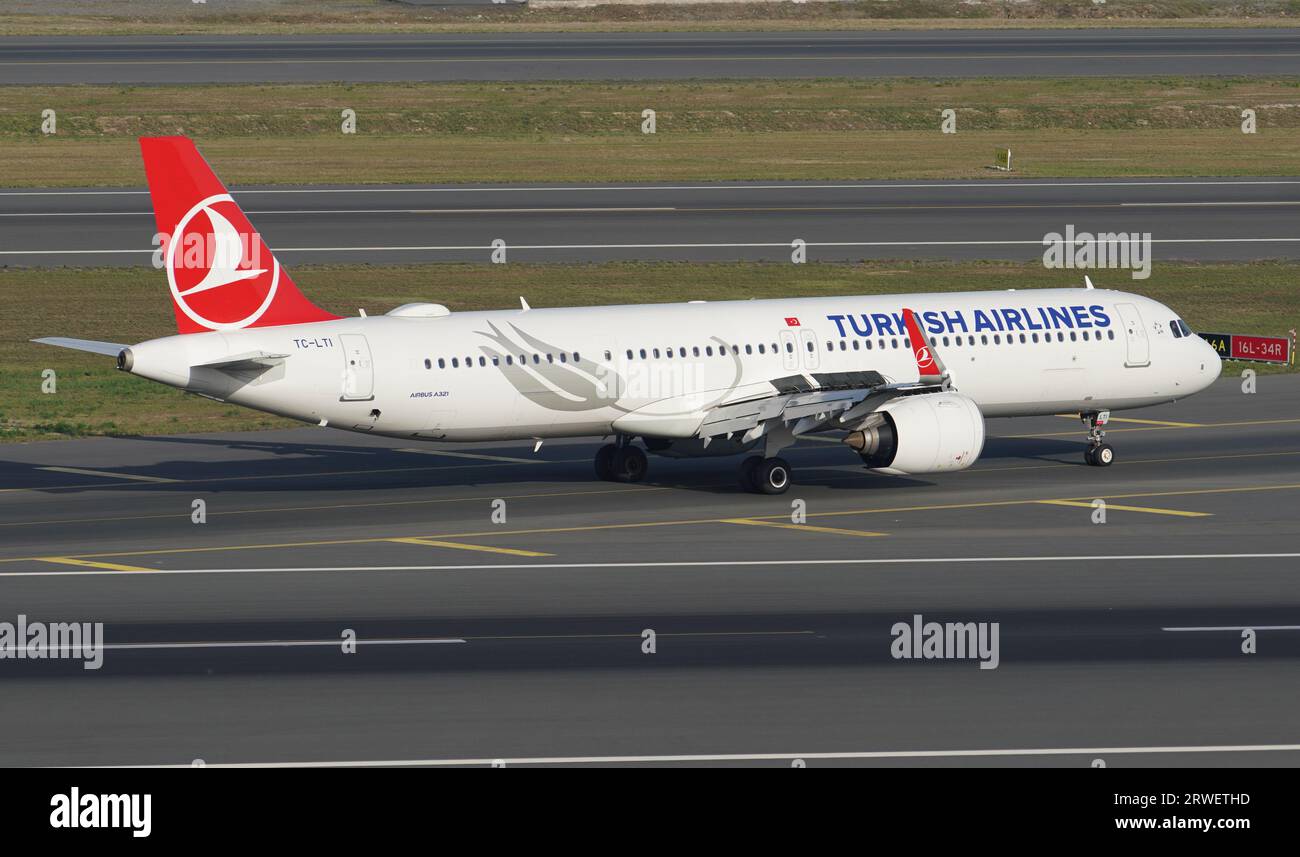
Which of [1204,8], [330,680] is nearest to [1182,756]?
[330,680]

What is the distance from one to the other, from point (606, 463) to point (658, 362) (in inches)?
150

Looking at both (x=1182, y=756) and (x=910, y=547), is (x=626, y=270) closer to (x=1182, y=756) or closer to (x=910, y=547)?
(x=910, y=547)

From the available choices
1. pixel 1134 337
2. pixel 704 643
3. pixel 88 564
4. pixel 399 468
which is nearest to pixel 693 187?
pixel 1134 337

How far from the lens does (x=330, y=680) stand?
98.9 ft

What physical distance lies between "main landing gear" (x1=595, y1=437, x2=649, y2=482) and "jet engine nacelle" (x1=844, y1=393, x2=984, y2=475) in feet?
19.3

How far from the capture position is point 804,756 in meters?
26.4

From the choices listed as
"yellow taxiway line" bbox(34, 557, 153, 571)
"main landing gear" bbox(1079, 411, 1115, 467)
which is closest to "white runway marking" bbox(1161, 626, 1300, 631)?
"main landing gear" bbox(1079, 411, 1115, 467)

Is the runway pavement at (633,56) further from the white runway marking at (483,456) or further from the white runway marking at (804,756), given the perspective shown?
the white runway marking at (804,756)

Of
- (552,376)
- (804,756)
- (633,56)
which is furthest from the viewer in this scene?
(633,56)

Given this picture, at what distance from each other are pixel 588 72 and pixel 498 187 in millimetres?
29968

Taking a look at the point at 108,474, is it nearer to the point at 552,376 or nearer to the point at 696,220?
the point at 552,376

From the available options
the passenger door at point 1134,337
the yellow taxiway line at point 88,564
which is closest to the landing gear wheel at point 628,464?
the passenger door at point 1134,337

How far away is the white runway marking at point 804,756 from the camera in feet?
85.4

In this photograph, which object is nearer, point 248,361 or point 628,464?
point 248,361
